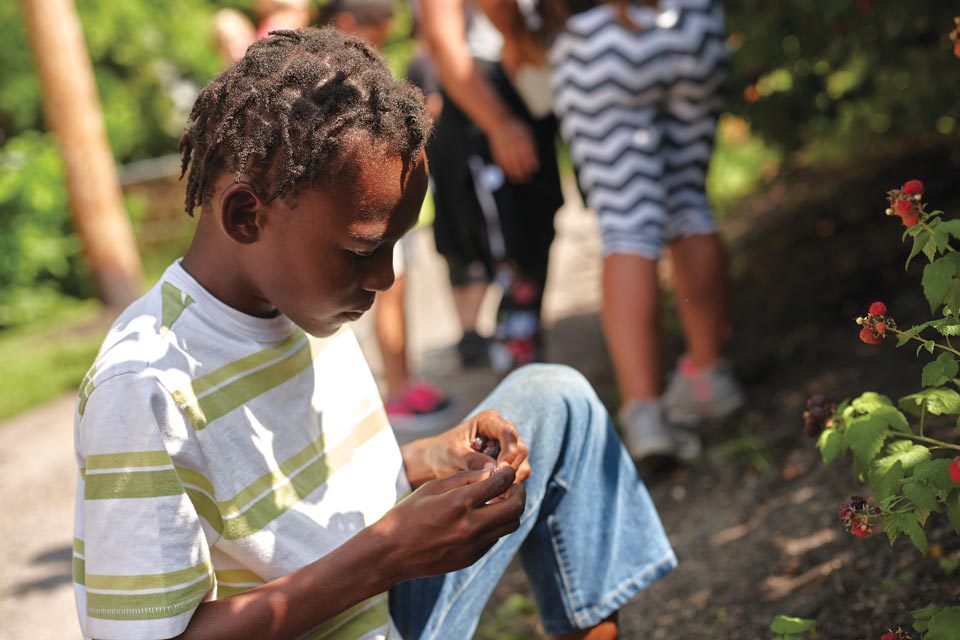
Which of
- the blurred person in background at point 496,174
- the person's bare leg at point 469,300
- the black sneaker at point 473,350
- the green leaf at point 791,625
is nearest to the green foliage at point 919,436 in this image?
the green leaf at point 791,625

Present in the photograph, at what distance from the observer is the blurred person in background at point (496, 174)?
3426 mm

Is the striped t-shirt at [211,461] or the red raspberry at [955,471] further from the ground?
the striped t-shirt at [211,461]

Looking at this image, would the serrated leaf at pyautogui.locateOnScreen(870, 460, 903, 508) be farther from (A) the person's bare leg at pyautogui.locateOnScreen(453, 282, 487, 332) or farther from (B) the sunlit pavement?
(A) the person's bare leg at pyautogui.locateOnScreen(453, 282, 487, 332)

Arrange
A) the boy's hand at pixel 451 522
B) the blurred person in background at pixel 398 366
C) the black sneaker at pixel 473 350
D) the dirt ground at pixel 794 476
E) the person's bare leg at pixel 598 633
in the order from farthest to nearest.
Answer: the black sneaker at pixel 473 350, the blurred person in background at pixel 398 366, the dirt ground at pixel 794 476, the person's bare leg at pixel 598 633, the boy's hand at pixel 451 522

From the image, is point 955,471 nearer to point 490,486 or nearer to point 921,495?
point 921,495

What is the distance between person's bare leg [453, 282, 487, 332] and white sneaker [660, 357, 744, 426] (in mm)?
1495

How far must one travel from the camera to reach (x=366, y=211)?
5.08 feet

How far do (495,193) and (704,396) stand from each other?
1.09 m

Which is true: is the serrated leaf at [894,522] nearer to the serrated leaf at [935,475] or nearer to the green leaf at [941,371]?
the serrated leaf at [935,475]

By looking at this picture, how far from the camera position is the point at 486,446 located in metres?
1.75

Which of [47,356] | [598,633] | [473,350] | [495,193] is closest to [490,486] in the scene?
[598,633]

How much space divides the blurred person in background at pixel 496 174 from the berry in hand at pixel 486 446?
1.86 meters

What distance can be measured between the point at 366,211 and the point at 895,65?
2901 millimetres

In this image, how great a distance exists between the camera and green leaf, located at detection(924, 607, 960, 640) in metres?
1.35
